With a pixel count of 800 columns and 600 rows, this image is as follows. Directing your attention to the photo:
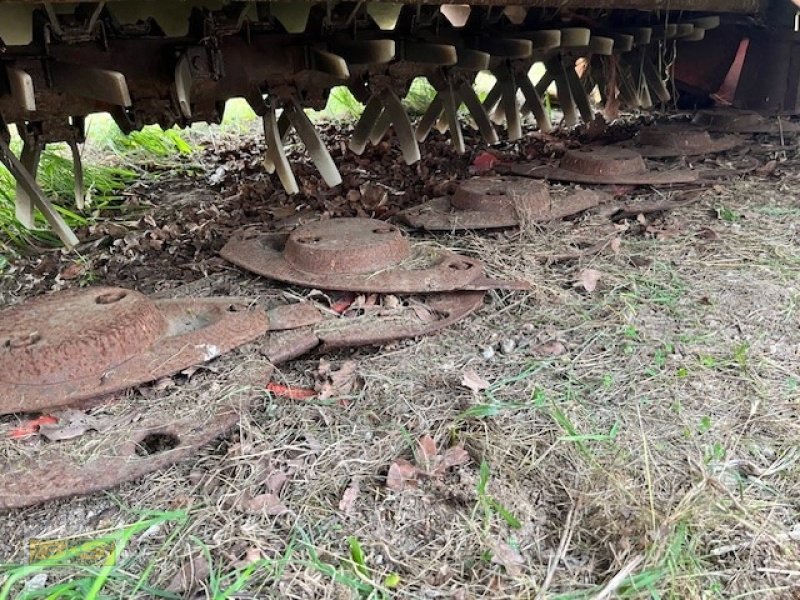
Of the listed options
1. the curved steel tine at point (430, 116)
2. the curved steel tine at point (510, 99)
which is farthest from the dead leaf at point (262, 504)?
the curved steel tine at point (510, 99)

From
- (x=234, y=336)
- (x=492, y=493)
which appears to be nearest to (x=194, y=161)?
(x=234, y=336)

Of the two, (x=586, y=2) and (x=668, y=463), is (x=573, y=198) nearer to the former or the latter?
(x=586, y=2)

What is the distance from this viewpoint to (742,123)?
379cm

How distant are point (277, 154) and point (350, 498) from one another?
160cm

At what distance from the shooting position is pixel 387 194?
293 cm

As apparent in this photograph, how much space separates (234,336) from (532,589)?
884mm

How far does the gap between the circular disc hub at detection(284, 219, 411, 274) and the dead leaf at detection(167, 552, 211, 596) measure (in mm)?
952

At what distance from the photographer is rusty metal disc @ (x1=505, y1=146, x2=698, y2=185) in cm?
286

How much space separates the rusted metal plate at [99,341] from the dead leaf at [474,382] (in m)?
0.48

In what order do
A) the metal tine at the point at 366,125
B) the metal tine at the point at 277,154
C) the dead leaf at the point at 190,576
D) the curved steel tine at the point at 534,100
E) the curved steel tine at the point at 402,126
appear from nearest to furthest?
the dead leaf at the point at 190,576, the metal tine at the point at 277,154, the curved steel tine at the point at 402,126, the metal tine at the point at 366,125, the curved steel tine at the point at 534,100

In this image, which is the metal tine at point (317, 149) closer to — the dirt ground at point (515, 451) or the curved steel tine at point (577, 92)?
the dirt ground at point (515, 451)

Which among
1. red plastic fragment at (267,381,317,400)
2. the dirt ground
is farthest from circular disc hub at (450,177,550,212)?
red plastic fragment at (267,381,317,400)

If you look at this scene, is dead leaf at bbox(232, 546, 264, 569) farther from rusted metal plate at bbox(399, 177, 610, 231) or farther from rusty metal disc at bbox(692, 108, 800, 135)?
rusty metal disc at bbox(692, 108, 800, 135)

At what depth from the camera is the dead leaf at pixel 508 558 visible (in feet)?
3.65
